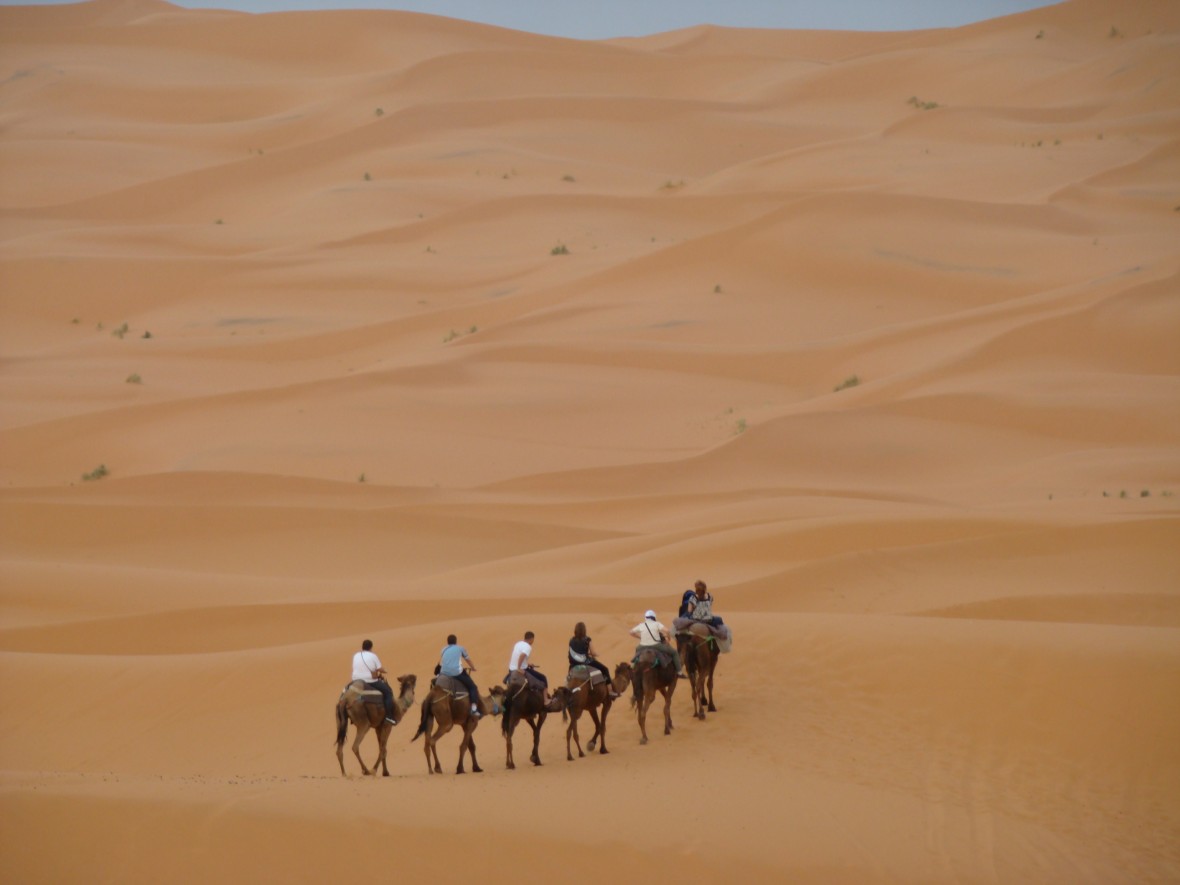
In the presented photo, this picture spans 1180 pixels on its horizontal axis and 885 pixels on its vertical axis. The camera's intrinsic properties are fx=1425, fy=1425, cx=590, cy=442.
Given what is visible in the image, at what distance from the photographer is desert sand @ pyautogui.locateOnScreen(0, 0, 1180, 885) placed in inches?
458

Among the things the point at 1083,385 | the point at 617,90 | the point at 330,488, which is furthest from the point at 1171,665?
the point at 617,90

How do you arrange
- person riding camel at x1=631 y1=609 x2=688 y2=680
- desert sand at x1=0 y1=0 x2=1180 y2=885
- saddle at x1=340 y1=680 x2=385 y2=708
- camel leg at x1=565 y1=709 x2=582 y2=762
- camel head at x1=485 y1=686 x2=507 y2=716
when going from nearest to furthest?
desert sand at x1=0 y1=0 x2=1180 y2=885, saddle at x1=340 y1=680 x2=385 y2=708, camel head at x1=485 y1=686 x2=507 y2=716, camel leg at x1=565 y1=709 x2=582 y2=762, person riding camel at x1=631 y1=609 x2=688 y2=680

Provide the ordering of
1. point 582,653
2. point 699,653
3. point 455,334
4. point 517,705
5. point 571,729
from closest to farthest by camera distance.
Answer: point 517,705 → point 582,653 → point 571,729 → point 699,653 → point 455,334

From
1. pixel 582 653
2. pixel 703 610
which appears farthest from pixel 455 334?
pixel 582 653

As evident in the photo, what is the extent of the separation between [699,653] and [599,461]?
16.0 metres

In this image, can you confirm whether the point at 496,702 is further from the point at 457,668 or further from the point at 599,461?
the point at 599,461

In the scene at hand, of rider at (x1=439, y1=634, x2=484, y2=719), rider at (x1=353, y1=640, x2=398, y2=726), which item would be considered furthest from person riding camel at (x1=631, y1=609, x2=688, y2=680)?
rider at (x1=353, y1=640, x2=398, y2=726)

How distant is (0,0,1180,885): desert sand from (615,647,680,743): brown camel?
38cm

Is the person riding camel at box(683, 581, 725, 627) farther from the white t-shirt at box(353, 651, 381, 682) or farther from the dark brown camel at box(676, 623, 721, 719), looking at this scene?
the white t-shirt at box(353, 651, 381, 682)

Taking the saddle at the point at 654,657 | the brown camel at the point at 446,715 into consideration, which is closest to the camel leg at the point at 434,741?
the brown camel at the point at 446,715

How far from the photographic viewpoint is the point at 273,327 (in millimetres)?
42375

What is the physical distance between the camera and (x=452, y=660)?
13.0 metres

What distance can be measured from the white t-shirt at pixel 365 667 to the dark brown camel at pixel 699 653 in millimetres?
3389

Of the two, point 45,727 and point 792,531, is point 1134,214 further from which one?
point 45,727
